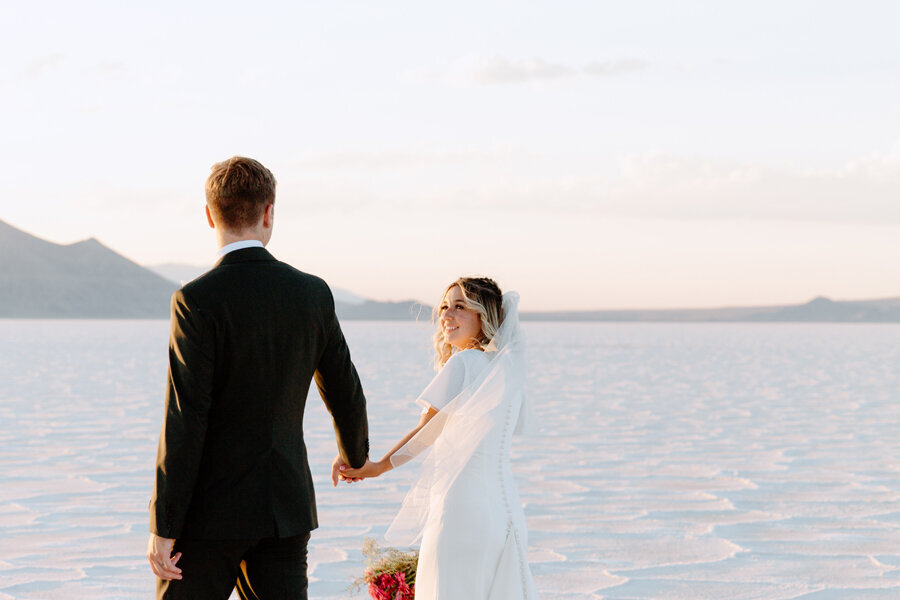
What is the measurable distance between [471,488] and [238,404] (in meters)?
1.03

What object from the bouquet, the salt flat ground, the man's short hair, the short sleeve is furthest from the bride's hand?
the salt flat ground

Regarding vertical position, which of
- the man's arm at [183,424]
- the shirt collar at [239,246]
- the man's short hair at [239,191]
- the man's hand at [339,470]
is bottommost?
the man's hand at [339,470]

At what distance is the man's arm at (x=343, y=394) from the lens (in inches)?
119

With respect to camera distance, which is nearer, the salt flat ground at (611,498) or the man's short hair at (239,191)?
the man's short hair at (239,191)

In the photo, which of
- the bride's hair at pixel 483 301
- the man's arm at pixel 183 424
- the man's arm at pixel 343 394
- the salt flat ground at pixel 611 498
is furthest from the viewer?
the salt flat ground at pixel 611 498

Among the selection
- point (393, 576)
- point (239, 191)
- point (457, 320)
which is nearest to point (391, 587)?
point (393, 576)

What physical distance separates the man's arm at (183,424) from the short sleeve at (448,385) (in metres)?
1.03

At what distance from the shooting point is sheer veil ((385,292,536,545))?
357 cm

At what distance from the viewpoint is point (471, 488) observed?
11.6 feet

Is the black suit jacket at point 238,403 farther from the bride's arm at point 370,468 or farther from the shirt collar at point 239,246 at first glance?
the bride's arm at point 370,468

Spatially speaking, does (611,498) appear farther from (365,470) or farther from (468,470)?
(365,470)

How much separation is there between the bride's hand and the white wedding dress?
0.36 feet

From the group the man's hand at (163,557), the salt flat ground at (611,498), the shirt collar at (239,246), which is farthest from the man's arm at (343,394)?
the salt flat ground at (611,498)

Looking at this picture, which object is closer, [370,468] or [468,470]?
[370,468]
